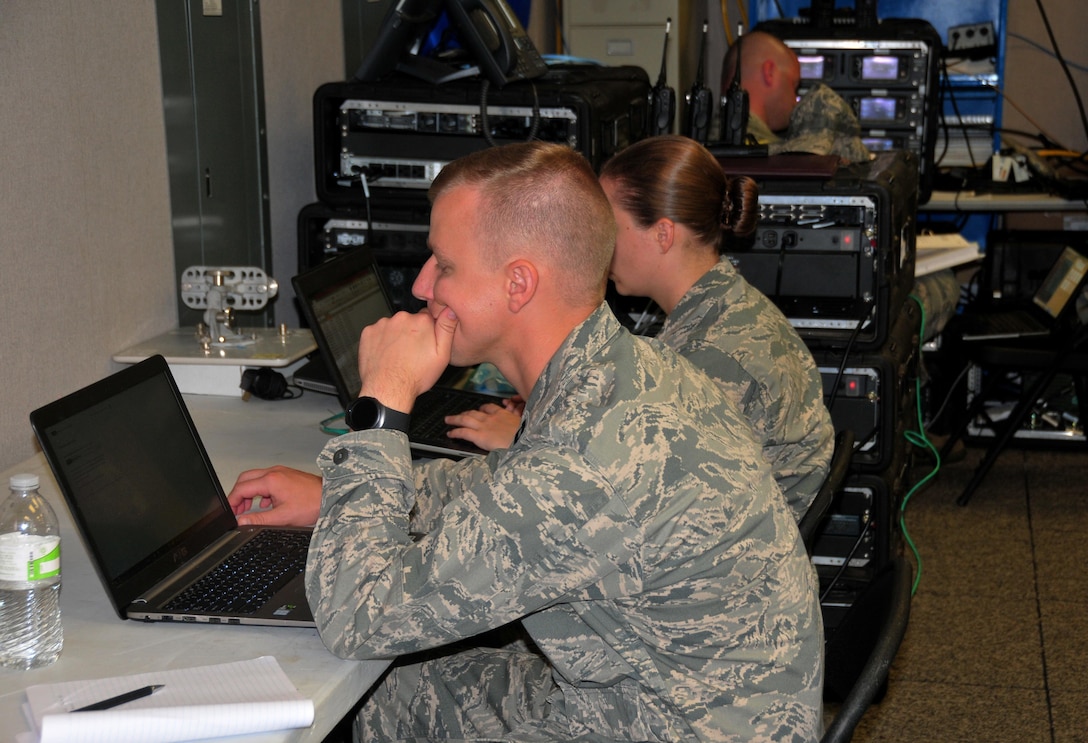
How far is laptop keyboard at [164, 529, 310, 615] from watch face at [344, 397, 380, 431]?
0.22 m

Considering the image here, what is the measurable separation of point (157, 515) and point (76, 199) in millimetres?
766

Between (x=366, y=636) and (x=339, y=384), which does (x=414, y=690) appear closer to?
(x=366, y=636)

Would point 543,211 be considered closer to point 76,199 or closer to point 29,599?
point 29,599

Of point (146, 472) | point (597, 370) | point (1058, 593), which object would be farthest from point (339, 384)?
point (1058, 593)

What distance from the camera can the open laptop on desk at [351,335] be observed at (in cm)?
201

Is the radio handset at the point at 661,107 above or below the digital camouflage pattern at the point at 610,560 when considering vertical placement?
above

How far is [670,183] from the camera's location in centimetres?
209

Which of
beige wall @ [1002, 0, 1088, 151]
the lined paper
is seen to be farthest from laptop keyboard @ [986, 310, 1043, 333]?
the lined paper

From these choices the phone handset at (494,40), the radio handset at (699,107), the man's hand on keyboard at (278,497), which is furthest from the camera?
the radio handset at (699,107)

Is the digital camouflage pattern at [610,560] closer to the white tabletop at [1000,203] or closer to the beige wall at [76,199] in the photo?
the beige wall at [76,199]

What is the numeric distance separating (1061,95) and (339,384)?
406 cm

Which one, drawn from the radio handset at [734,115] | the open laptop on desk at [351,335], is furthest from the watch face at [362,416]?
the radio handset at [734,115]

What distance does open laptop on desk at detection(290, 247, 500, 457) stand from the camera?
2.01m

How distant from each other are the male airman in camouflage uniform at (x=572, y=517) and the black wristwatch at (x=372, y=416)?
21mm
